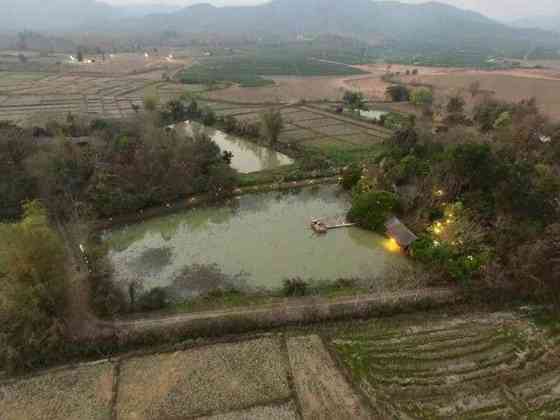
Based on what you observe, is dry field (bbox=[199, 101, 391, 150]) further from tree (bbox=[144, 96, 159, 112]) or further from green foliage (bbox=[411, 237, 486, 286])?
green foliage (bbox=[411, 237, 486, 286])

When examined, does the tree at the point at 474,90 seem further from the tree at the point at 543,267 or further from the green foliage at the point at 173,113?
the tree at the point at 543,267

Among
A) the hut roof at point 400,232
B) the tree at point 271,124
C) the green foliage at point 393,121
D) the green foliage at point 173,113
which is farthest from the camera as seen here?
the green foliage at point 173,113

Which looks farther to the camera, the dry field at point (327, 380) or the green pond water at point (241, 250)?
the green pond water at point (241, 250)

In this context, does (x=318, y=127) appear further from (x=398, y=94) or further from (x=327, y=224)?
(x=398, y=94)

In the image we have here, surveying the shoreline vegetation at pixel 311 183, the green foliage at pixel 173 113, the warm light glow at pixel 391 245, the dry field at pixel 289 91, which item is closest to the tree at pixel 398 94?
the dry field at pixel 289 91

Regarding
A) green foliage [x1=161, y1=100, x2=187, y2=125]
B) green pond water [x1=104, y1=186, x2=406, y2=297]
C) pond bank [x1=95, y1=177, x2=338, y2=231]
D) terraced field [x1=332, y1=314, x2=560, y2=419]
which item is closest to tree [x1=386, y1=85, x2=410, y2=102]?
green foliage [x1=161, y1=100, x2=187, y2=125]

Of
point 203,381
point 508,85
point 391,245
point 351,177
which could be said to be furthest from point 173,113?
point 508,85
